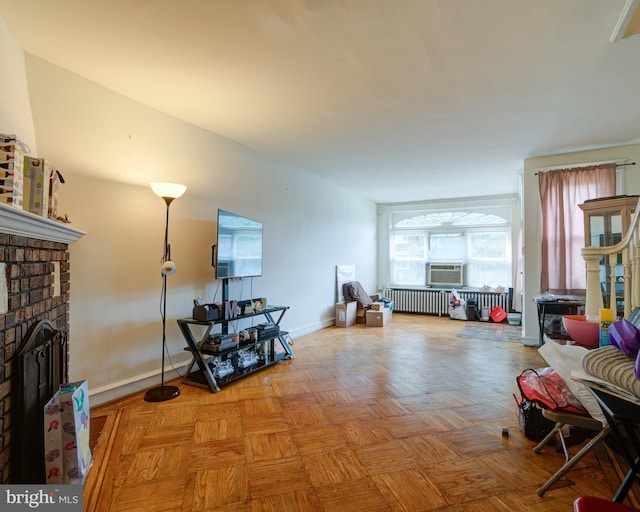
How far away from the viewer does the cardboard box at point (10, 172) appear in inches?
53.7

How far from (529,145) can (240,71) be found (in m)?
3.42

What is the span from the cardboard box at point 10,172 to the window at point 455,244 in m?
6.92

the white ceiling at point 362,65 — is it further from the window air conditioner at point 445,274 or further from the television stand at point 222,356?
the window air conditioner at point 445,274

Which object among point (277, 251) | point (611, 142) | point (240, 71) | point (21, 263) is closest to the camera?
point (21, 263)

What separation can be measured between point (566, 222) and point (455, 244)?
297cm

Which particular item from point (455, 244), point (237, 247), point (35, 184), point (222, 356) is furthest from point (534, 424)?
point (455, 244)

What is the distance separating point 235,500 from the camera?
1.54 meters

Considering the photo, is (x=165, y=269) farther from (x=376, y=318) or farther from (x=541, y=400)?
(x=376, y=318)

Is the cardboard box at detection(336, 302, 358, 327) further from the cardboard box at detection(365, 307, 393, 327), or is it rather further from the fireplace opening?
the fireplace opening

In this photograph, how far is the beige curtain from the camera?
12.9 feet

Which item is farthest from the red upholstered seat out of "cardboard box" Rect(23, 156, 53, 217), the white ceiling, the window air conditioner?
the window air conditioner

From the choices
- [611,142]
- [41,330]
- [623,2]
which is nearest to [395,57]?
[623,2]

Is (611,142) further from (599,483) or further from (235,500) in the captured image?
(235,500)

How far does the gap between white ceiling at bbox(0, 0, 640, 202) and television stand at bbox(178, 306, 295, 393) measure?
197cm
